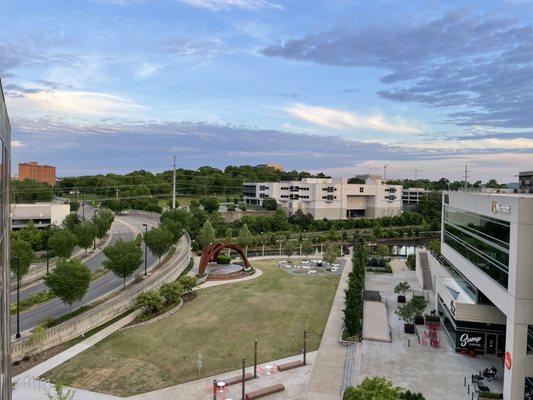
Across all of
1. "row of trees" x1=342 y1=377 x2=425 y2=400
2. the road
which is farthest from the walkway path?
the road

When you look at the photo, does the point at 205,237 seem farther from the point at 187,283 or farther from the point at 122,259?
the point at 122,259

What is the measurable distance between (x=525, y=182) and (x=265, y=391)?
3351 cm

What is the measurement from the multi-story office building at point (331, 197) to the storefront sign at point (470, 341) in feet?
312

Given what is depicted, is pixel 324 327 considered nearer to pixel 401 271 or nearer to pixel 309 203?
pixel 401 271

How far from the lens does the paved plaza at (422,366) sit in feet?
87.3

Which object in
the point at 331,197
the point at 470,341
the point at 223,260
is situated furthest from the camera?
the point at 331,197

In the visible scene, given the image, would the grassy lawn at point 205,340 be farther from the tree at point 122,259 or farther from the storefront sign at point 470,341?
the storefront sign at point 470,341

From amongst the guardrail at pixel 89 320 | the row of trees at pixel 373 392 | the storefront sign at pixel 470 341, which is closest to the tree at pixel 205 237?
the guardrail at pixel 89 320

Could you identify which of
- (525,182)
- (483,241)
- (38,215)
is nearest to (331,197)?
(38,215)

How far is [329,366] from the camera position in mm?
30062

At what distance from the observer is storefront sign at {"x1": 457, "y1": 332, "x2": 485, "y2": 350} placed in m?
32.1

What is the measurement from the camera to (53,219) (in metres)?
94.3

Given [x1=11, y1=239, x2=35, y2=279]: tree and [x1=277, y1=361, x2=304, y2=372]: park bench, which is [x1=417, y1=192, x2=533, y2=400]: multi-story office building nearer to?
[x1=277, y1=361, x2=304, y2=372]: park bench

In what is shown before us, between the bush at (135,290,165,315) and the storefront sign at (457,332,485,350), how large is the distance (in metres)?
25.3
